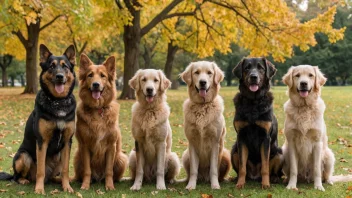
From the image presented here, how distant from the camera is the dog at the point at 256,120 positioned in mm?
5617

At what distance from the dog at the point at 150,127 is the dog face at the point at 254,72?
48.3 inches

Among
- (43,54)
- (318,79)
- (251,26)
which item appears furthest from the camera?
(251,26)

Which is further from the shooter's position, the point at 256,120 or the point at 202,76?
the point at 202,76

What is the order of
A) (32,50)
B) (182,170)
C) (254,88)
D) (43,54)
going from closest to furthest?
1. (43,54)
2. (254,88)
3. (182,170)
4. (32,50)

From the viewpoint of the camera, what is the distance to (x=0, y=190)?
17.6 ft

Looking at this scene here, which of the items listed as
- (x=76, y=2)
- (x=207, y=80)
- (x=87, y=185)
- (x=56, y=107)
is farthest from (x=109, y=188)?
(x=76, y=2)

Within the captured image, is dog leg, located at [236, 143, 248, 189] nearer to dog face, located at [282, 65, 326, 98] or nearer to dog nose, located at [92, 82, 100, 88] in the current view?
dog face, located at [282, 65, 326, 98]

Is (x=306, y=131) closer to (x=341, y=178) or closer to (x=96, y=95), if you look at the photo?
(x=341, y=178)

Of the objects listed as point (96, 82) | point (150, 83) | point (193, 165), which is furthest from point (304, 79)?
point (96, 82)

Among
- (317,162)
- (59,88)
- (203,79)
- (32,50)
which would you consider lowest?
→ (317,162)

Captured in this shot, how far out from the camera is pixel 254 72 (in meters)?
5.65

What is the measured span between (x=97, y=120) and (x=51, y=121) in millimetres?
701

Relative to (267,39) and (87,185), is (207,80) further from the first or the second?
(267,39)

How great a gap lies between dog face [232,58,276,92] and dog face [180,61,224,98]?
34 cm
